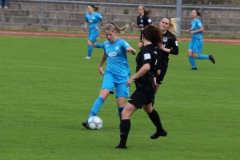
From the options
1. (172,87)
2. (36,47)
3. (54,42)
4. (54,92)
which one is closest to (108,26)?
(54,92)

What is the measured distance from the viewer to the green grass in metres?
8.88

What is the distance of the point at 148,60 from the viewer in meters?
8.73

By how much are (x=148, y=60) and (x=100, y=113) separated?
3922 millimetres

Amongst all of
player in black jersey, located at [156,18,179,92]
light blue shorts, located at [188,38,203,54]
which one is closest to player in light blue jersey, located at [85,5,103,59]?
light blue shorts, located at [188,38,203,54]

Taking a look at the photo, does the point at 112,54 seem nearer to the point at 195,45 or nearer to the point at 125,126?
the point at 125,126

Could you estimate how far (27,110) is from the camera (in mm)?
12297

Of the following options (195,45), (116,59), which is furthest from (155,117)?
(195,45)

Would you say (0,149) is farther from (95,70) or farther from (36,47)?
(36,47)

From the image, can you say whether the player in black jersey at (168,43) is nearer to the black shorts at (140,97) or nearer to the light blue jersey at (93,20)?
the black shorts at (140,97)

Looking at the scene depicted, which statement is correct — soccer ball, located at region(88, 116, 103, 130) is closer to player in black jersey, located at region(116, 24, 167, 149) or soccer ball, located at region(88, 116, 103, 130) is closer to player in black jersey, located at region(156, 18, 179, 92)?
player in black jersey, located at region(116, 24, 167, 149)

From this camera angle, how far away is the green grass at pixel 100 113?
888cm

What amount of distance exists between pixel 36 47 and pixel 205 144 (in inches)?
690

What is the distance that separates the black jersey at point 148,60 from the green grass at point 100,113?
3.54 ft

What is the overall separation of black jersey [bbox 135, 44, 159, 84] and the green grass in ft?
3.54
